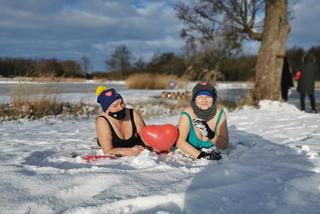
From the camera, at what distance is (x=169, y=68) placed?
3603cm

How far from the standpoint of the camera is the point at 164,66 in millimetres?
38375

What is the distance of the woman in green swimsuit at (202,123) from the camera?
140 inches

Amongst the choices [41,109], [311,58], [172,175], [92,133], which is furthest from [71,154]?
[311,58]

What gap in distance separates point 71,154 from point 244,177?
183 centimetres

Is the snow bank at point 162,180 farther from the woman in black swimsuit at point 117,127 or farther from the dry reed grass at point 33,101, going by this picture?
the dry reed grass at point 33,101

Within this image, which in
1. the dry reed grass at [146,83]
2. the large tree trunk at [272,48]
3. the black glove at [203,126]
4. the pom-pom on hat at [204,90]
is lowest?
the black glove at [203,126]

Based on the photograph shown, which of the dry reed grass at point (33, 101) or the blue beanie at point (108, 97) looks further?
the dry reed grass at point (33, 101)

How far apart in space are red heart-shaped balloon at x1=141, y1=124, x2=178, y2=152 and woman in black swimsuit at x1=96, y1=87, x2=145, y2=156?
13cm

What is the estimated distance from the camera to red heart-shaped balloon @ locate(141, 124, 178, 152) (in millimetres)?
Answer: 3633

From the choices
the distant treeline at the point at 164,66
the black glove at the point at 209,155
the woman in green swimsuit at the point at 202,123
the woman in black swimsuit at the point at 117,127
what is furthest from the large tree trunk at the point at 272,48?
the black glove at the point at 209,155

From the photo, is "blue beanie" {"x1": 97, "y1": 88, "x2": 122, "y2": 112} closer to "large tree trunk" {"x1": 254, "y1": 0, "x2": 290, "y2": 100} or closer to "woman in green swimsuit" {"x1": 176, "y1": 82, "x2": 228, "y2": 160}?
"woman in green swimsuit" {"x1": 176, "y1": 82, "x2": 228, "y2": 160}

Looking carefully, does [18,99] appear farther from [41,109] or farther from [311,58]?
[311,58]

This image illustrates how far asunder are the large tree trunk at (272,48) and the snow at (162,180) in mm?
4414

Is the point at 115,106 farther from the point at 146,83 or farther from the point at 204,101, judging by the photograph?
the point at 146,83
